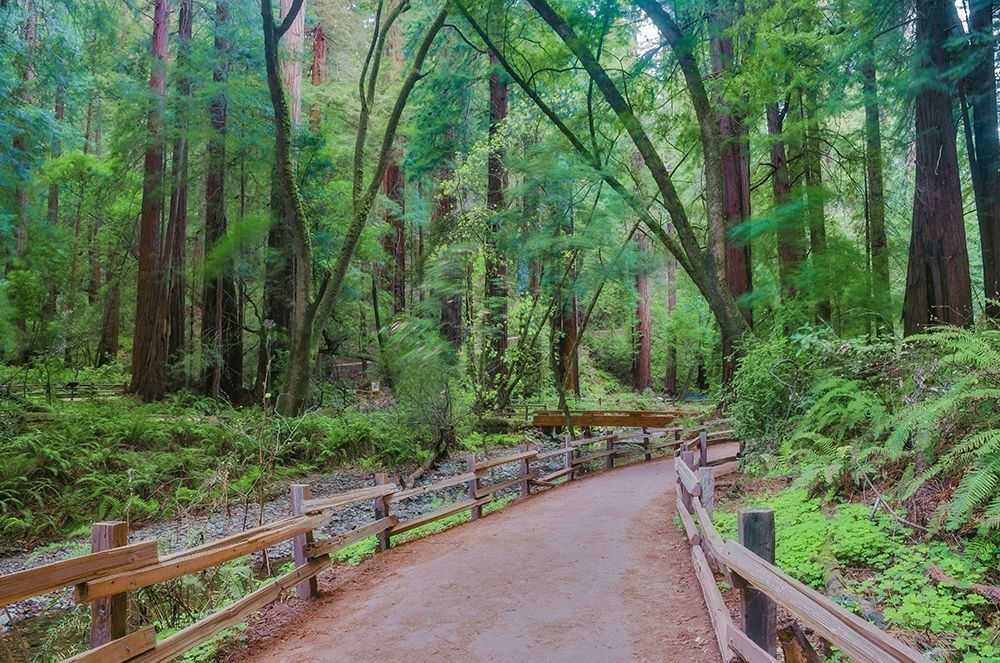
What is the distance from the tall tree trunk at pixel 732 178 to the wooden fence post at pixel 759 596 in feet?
32.3

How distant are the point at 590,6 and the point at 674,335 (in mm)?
23918

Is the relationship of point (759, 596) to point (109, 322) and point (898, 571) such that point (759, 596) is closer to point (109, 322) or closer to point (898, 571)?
point (898, 571)

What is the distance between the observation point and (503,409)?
64.1 ft

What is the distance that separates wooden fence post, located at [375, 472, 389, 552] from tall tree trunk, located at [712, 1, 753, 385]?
A: 7.85 meters

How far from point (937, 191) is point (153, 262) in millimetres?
17706

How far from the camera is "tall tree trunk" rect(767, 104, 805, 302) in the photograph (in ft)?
40.8

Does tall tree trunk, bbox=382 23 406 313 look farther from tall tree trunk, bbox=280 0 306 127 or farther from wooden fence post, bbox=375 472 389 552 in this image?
wooden fence post, bbox=375 472 389 552

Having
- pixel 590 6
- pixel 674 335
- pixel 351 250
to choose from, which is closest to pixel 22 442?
pixel 351 250

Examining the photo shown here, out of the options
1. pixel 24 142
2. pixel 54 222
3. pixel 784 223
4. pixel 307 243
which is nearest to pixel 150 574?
pixel 307 243

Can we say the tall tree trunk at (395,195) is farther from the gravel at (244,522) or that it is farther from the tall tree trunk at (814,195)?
the tall tree trunk at (814,195)

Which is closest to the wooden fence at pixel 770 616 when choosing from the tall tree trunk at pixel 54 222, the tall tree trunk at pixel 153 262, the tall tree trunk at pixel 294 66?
the tall tree trunk at pixel 153 262

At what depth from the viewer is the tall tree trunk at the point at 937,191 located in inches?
342

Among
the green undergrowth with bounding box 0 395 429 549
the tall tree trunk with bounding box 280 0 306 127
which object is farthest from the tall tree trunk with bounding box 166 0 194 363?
the tall tree trunk with bounding box 280 0 306 127

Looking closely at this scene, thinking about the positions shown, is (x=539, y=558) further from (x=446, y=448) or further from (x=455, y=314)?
(x=455, y=314)
